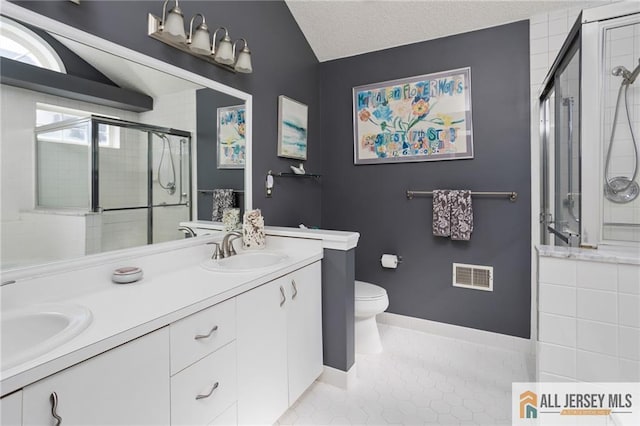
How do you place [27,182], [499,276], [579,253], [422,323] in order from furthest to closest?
[422,323], [499,276], [579,253], [27,182]

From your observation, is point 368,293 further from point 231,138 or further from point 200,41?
point 200,41

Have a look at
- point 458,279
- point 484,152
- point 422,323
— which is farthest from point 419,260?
point 484,152

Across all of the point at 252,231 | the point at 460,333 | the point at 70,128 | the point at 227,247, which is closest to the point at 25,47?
the point at 70,128

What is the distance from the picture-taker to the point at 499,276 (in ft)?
7.90

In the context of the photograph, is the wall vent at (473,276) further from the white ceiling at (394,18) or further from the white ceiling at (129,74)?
the white ceiling at (129,74)

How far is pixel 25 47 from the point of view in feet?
3.69

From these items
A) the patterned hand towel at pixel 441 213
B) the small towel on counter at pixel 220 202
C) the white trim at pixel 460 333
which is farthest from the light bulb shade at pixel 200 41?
the white trim at pixel 460 333

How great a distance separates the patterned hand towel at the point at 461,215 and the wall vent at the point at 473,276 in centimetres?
25

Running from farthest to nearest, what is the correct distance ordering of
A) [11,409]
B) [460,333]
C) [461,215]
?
[460,333], [461,215], [11,409]

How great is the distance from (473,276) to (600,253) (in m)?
1.32

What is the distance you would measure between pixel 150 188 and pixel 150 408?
3.26 ft

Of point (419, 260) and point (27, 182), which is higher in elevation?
point (27, 182)

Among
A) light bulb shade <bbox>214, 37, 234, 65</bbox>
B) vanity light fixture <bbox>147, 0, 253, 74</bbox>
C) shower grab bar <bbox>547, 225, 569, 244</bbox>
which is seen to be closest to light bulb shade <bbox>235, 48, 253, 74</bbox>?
vanity light fixture <bbox>147, 0, 253, 74</bbox>

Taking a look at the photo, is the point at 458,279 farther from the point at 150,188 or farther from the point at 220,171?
the point at 150,188
